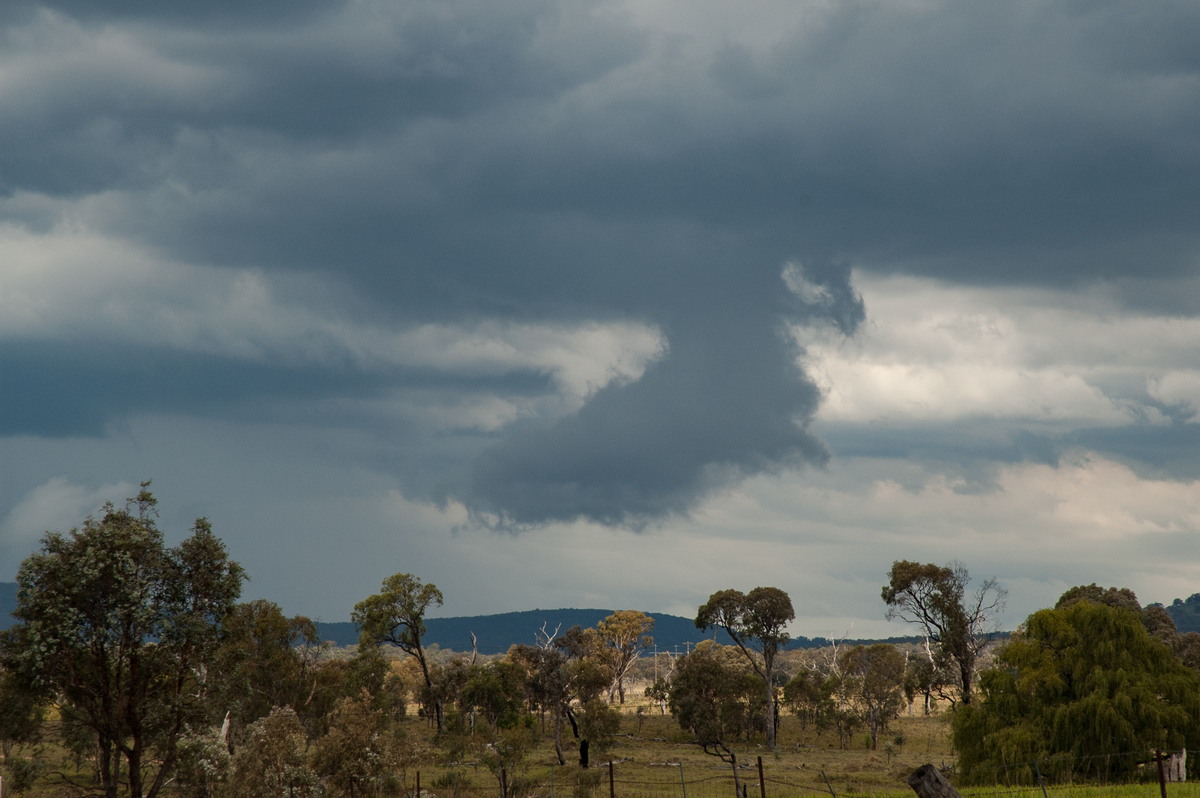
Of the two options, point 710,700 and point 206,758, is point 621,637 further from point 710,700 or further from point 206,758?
point 206,758

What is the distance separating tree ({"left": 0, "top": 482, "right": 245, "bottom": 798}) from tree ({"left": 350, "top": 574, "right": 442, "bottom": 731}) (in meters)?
61.3

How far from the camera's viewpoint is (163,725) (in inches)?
1560

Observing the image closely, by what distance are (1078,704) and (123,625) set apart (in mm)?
40385

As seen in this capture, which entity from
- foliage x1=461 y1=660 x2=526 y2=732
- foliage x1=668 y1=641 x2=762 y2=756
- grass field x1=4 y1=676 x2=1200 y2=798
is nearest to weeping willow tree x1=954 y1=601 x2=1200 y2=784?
grass field x1=4 y1=676 x2=1200 y2=798

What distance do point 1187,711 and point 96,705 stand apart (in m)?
45.6

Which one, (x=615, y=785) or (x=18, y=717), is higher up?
(x=18, y=717)

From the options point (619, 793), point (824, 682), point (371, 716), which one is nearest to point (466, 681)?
point (824, 682)

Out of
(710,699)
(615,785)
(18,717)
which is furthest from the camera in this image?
(710,699)

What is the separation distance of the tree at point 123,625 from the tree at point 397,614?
61.3 m

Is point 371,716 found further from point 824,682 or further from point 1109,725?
point 824,682

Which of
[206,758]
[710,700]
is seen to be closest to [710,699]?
[710,700]

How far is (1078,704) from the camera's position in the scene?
47.4 meters

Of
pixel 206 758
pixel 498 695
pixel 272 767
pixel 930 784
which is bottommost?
pixel 498 695

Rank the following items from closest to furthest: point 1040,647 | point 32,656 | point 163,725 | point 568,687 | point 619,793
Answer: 1. point 32,656
2. point 163,725
3. point 1040,647
4. point 619,793
5. point 568,687
